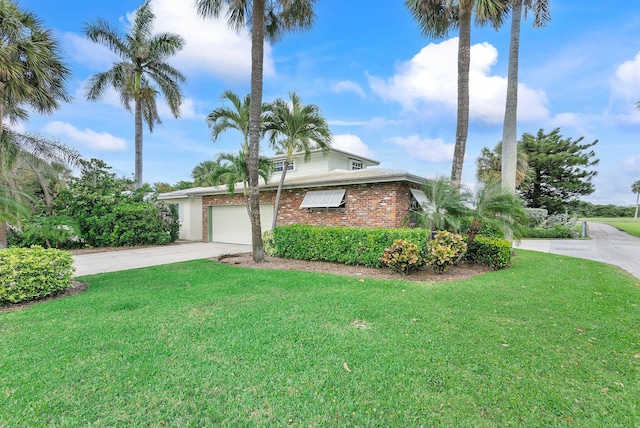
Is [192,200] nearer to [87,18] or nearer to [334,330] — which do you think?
[87,18]

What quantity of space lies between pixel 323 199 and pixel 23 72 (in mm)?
9857

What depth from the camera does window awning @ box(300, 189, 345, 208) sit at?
12289 millimetres

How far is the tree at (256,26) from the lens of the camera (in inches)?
368

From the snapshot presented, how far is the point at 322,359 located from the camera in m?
3.33

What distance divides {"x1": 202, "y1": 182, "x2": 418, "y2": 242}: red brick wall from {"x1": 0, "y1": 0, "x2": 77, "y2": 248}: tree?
28.1 ft

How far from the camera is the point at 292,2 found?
10109mm

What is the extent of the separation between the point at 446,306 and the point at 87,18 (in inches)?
873

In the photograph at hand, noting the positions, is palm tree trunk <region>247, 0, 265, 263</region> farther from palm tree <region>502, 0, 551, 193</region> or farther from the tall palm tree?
palm tree <region>502, 0, 551, 193</region>

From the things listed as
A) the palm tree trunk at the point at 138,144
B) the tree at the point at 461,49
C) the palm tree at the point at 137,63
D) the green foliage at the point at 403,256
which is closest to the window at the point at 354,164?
the tree at the point at 461,49

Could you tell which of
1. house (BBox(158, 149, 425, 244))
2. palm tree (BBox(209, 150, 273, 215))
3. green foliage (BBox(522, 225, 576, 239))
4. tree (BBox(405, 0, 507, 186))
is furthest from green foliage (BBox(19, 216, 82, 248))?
green foliage (BBox(522, 225, 576, 239))

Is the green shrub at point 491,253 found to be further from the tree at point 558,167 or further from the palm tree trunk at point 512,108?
the tree at point 558,167

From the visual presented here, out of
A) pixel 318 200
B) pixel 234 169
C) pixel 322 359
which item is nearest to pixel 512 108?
pixel 318 200

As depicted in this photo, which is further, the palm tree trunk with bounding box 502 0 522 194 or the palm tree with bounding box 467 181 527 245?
the palm tree trunk with bounding box 502 0 522 194

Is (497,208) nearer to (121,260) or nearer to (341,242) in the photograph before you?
(341,242)
